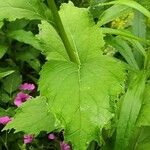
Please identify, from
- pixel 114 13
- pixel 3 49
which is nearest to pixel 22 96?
pixel 3 49

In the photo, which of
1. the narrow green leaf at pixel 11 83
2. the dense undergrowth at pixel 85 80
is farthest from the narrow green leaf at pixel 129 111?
the narrow green leaf at pixel 11 83

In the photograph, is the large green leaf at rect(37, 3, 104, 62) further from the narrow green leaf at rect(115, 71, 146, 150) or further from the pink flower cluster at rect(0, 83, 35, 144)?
the pink flower cluster at rect(0, 83, 35, 144)

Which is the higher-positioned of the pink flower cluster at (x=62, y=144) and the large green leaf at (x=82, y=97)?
the large green leaf at (x=82, y=97)

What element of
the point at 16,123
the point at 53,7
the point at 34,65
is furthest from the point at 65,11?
the point at 34,65

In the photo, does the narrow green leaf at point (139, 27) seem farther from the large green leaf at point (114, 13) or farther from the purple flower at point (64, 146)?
the purple flower at point (64, 146)

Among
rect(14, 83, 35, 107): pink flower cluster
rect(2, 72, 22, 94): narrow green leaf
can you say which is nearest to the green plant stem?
rect(14, 83, 35, 107): pink flower cluster

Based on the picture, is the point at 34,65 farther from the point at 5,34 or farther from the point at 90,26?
the point at 90,26
